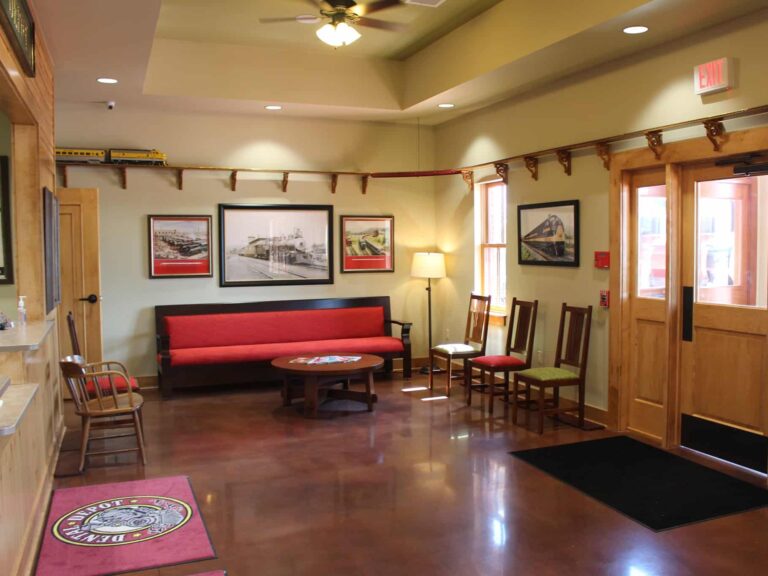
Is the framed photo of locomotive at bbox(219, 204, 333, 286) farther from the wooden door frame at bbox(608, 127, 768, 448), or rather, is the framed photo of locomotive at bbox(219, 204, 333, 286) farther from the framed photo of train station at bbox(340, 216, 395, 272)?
the wooden door frame at bbox(608, 127, 768, 448)

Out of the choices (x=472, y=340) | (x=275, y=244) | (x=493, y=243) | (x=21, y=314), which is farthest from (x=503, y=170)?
(x=21, y=314)

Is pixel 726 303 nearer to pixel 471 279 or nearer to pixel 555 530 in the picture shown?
pixel 555 530

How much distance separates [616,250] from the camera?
5.46 m

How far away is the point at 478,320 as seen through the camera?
7191 mm

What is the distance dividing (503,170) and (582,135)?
120cm

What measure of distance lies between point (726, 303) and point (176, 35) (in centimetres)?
530

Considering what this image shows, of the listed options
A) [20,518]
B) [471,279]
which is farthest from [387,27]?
[20,518]

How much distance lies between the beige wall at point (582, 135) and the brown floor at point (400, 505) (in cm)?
128

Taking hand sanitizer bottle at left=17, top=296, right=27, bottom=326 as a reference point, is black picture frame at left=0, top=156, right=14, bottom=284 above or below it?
above

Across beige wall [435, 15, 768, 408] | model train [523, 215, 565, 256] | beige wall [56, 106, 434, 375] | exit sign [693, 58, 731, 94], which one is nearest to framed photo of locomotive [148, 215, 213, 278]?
beige wall [56, 106, 434, 375]

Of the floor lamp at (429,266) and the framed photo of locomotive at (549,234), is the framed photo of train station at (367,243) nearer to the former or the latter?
the floor lamp at (429,266)

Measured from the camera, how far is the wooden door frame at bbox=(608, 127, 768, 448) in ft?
15.2

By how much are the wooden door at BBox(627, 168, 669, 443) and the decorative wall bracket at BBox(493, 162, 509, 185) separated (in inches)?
67.0

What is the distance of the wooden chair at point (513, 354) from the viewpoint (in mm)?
6242
